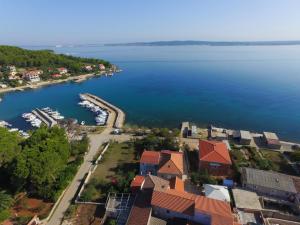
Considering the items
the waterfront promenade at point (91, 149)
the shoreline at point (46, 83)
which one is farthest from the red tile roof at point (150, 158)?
the shoreline at point (46, 83)

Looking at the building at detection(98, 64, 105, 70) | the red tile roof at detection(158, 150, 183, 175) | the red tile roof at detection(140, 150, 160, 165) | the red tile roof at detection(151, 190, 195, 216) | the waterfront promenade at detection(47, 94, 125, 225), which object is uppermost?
the red tile roof at detection(151, 190, 195, 216)

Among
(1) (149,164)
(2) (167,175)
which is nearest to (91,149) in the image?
(1) (149,164)

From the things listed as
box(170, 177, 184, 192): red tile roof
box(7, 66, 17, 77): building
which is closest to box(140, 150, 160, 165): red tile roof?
box(170, 177, 184, 192): red tile roof

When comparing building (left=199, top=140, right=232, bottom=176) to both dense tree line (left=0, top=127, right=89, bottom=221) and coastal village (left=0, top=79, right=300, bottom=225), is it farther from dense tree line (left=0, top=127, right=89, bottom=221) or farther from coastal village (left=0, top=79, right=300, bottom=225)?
dense tree line (left=0, top=127, right=89, bottom=221)

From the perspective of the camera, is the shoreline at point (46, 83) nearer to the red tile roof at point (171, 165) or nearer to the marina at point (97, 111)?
the marina at point (97, 111)

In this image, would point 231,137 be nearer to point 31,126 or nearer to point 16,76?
point 31,126

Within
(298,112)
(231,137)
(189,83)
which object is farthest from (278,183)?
(189,83)
